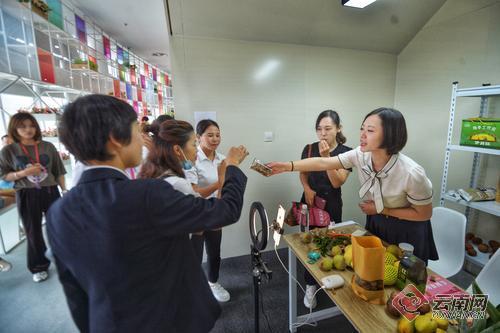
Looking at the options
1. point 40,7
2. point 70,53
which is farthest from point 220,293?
point 70,53

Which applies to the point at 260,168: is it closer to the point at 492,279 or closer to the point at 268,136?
the point at 268,136

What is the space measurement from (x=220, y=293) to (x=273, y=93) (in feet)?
6.49

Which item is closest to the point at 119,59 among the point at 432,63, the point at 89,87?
the point at 89,87

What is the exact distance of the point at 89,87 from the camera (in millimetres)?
4812

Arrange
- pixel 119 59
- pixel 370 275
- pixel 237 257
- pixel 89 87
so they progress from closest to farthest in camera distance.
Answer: pixel 370 275 → pixel 237 257 → pixel 89 87 → pixel 119 59

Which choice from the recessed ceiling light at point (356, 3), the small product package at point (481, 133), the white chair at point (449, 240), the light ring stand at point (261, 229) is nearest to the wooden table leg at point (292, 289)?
the light ring stand at point (261, 229)

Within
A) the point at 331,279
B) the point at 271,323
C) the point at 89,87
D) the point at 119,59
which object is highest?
the point at 119,59

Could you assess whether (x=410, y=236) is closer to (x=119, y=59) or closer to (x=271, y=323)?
(x=271, y=323)

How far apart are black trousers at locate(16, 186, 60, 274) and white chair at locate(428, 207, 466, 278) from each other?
3407 millimetres

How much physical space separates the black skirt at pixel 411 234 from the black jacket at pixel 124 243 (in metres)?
1.11

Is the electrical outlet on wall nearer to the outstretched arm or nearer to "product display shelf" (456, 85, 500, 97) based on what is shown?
the outstretched arm

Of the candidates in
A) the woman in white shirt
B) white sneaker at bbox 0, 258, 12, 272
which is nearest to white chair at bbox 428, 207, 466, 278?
the woman in white shirt

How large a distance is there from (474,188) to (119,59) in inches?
288

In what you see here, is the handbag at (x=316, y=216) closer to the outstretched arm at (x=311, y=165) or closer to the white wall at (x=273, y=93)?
the outstretched arm at (x=311, y=165)
